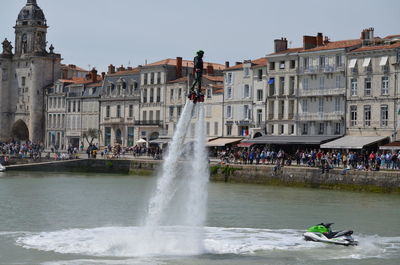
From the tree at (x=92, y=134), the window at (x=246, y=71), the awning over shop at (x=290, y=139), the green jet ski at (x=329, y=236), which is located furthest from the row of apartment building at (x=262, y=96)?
the green jet ski at (x=329, y=236)

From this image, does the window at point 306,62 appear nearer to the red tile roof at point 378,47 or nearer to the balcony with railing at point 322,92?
the balcony with railing at point 322,92

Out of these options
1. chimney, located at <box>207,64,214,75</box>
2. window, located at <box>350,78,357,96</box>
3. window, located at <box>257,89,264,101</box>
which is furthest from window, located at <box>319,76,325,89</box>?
chimney, located at <box>207,64,214,75</box>

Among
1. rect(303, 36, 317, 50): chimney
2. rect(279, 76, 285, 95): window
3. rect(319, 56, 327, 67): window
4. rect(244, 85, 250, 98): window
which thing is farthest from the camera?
rect(244, 85, 250, 98): window

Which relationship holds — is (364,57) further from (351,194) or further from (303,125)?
(351,194)

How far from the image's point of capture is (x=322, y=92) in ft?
236

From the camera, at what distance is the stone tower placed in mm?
111562

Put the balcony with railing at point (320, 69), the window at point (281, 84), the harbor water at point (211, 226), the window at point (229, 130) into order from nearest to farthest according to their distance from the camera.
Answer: the harbor water at point (211, 226)
the balcony with railing at point (320, 69)
the window at point (281, 84)
the window at point (229, 130)

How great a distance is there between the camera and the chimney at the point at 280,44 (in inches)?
3051

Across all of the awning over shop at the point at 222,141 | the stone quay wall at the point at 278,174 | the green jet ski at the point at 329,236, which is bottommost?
the green jet ski at the point at 329,236

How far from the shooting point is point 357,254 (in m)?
29.1

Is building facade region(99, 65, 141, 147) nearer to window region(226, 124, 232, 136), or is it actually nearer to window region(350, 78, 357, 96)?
window region(226, 124, 232, 136)

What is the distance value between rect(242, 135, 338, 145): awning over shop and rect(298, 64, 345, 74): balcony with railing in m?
5.65

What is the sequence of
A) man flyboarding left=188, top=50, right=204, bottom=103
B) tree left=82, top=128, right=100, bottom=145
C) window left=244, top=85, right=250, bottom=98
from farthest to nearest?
tree left=82, top=128, right=100, bottom=145
window left=244, top=85, right=250, bottom=98
man flyboarding left=188, top=50, right=204, bottom=103

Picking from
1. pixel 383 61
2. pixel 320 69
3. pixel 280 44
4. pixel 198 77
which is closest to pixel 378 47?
pixel 383 61
